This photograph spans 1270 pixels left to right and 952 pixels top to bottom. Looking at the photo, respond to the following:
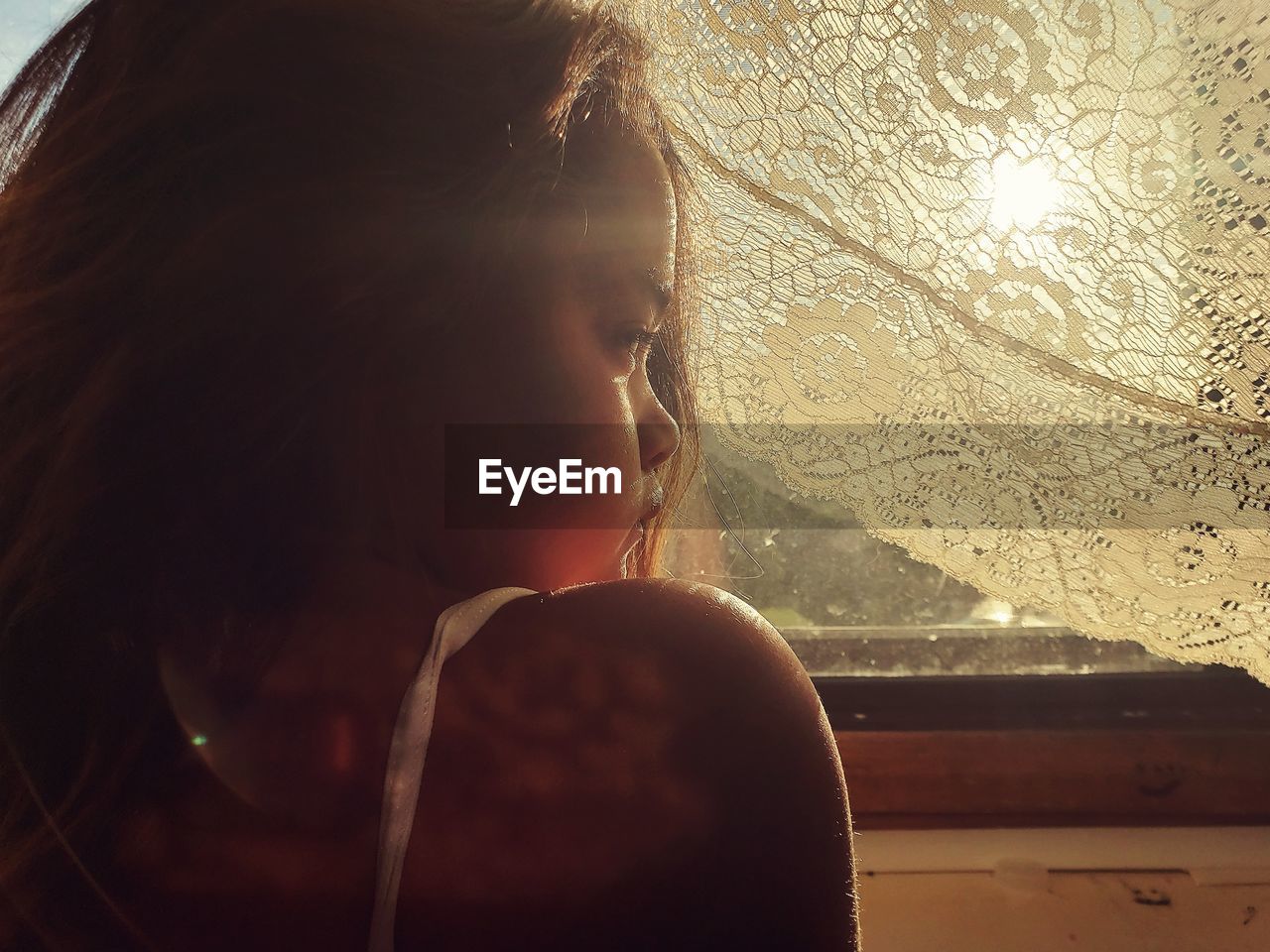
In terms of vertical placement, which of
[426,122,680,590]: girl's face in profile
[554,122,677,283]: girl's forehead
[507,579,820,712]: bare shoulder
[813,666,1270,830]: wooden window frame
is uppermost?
[554,122,677,283]: girl's forehead

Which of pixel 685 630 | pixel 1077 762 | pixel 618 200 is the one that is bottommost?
pixel 1077 762

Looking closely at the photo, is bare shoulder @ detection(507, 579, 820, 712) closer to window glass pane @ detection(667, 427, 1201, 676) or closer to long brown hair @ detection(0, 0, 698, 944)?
long brown hair @ detection(0, 0, 698, 944)

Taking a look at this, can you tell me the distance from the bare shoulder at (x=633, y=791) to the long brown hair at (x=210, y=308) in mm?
142

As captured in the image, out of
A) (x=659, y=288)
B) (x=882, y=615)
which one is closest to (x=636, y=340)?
(x=659, y=288)

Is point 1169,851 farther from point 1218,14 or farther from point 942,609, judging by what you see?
point 1218,14

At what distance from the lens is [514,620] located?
0.30 m

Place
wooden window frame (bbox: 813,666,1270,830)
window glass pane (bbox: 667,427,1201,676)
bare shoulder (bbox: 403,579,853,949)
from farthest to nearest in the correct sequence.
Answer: window glass pane (bbox: 667,427,1201,676)
wooden window frame (bbox: 813,666,1270,830)
bare shoulder (bbox: 403,579,853,949)

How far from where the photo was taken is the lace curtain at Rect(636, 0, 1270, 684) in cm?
39

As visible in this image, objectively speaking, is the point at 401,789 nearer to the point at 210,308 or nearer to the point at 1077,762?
the point at 210,308

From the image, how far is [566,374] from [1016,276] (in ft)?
0.89

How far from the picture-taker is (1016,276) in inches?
16.8

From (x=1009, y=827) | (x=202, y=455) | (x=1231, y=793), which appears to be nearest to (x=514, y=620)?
(x=202, y=455)

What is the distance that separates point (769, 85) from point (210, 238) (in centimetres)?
33

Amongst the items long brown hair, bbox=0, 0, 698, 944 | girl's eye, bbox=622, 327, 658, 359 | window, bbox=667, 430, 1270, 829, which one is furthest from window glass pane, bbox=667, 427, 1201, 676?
long brown hair, bbox=0, 0, 698, 944
